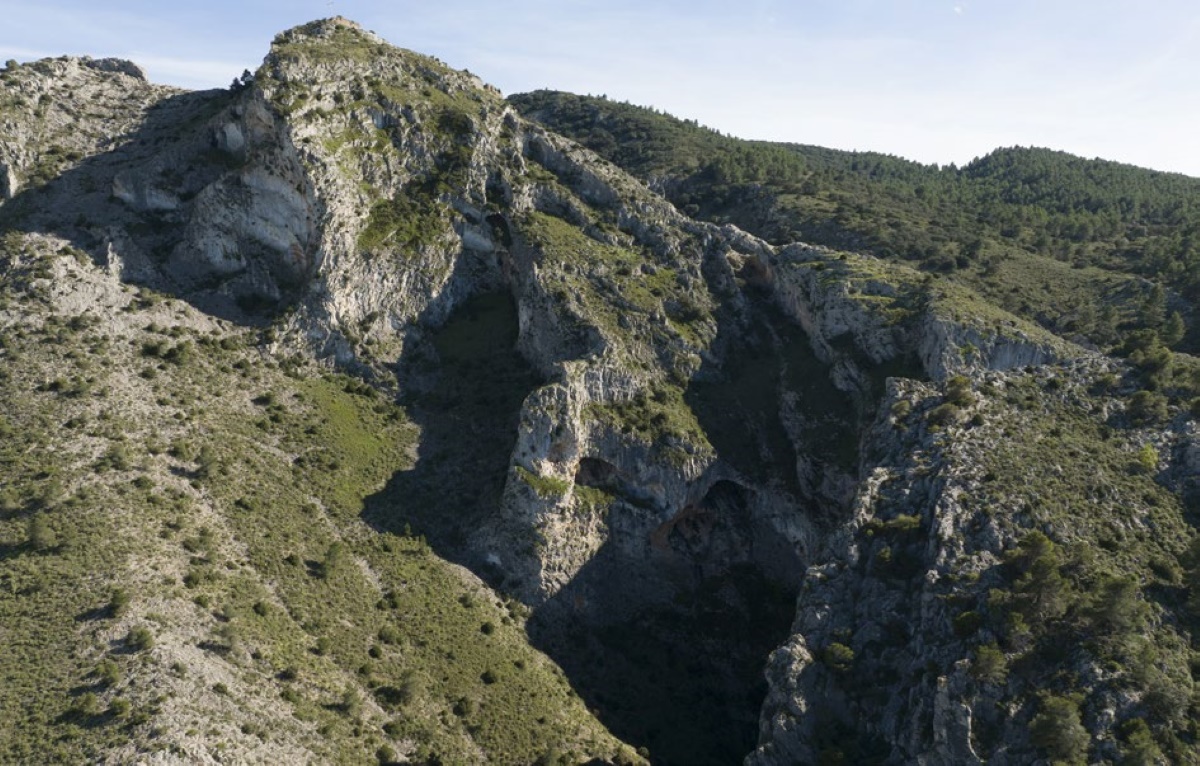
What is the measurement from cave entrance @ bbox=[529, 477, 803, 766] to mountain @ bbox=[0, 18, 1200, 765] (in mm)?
361

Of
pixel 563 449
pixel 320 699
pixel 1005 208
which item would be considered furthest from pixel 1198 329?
pixel 320 699

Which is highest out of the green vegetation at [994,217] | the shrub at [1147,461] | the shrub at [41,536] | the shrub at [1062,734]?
the green vegetation at [994,217]

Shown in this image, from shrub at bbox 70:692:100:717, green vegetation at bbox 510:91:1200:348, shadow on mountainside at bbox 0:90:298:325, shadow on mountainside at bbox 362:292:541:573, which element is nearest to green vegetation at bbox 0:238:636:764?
shrub at bbox 70:692:100:717

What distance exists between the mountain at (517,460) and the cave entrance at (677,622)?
1.18 feet

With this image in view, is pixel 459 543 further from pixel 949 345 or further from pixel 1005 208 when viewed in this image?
pixel 1005 208

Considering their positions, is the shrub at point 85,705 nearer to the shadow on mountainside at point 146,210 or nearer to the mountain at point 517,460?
the mountain at point 517,460

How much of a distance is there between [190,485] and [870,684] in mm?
59572

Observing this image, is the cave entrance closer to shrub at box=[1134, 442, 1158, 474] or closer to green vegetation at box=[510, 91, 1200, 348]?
shrub at box=[1134, 442, 1158, 474]

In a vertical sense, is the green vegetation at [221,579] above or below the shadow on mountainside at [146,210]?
below

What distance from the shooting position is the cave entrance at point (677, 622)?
68312 mm

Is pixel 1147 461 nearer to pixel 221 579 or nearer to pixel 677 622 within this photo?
pixel 677 622

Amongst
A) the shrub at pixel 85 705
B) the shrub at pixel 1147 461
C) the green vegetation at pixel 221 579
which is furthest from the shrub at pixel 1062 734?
the shrub at pixel 85 705

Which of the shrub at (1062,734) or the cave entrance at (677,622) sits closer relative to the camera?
the shrub at (1062,734)

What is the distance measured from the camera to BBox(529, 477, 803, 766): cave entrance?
68312mm
